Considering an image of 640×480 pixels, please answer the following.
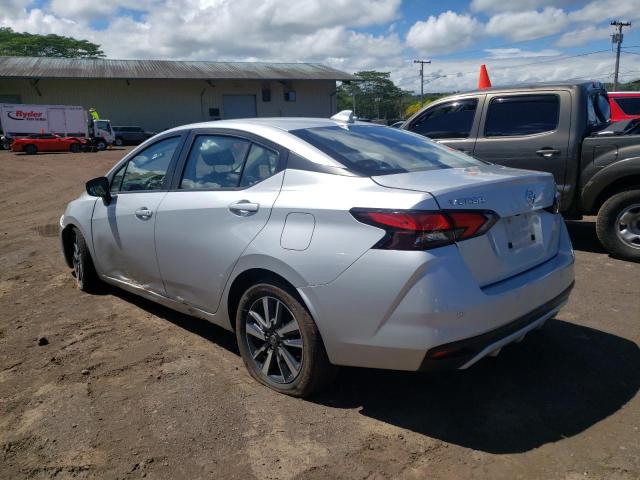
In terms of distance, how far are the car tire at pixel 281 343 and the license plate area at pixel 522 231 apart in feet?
3.73

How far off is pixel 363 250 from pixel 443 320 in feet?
1.63

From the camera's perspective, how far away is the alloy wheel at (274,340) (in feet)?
10.1

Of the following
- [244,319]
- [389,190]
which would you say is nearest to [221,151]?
[244,319]

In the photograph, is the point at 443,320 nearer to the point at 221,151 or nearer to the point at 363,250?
the point at 363,250

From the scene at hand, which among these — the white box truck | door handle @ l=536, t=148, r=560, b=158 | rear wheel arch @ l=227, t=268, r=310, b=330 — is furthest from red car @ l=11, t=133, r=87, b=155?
rear wheel arch @ l=227, t=268, r=310, b=330

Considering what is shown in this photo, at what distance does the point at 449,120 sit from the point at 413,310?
4770 millimetres

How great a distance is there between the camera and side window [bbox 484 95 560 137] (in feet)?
19.9

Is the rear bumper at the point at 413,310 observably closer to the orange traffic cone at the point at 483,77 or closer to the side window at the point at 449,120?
the side window at the point at 449,120

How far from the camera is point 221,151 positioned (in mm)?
3672

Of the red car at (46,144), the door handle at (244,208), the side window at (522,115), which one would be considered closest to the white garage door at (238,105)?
the red car at (46,144)

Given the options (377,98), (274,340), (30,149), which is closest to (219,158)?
(274,340)

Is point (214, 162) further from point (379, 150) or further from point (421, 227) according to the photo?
point (421, 227)

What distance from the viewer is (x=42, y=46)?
58969 mm

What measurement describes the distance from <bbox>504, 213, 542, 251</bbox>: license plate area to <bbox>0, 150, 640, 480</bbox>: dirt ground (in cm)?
88
